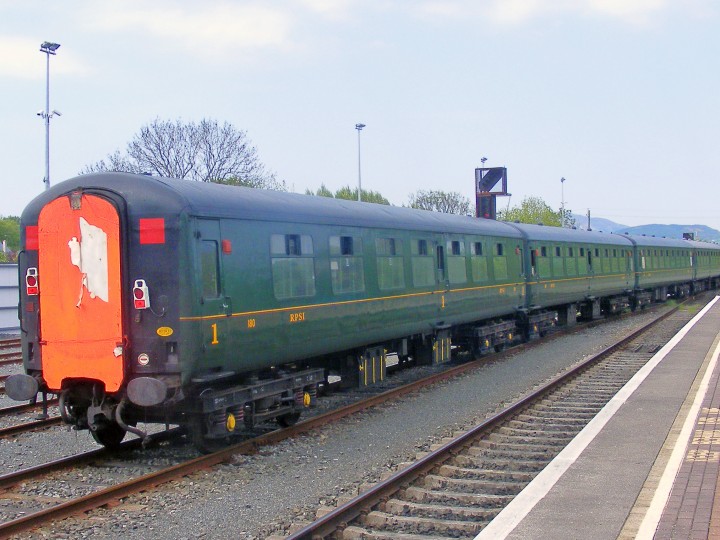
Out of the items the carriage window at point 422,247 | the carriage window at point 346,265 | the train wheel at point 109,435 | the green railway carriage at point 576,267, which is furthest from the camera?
the green railway carriage at point 576,267

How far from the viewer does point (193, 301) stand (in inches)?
330

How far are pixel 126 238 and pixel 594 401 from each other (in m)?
7.49

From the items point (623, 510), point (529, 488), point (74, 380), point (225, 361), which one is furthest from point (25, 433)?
point (623, 510)

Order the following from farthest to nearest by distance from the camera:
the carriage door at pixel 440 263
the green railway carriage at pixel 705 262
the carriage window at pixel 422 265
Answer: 1. the green railway carriage at pixel 705 262
2. the carriage door at pixel 440 263
3. the carriage window at pixel 422 265

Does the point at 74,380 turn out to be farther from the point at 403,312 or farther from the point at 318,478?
the point at 403,312

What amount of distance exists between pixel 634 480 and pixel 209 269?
4.60 meters

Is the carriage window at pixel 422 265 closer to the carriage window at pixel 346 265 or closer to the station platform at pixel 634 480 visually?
the carriage window at pixel 346 265

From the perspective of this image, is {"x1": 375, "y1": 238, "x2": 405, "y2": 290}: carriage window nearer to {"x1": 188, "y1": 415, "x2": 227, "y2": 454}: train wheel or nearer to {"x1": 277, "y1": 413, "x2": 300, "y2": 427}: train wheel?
{"x1": 277, "y1": 413, "x2": 300, "y2": 427}: train wheel

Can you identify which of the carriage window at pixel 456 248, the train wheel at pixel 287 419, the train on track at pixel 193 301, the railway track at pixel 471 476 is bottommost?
the railway track at pixel 471 476

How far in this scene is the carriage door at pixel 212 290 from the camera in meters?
8.52

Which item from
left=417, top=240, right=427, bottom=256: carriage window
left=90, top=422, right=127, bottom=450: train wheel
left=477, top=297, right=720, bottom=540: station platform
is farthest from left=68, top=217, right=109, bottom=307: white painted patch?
left=417, top=240, right=427, bottom=256: carriage window

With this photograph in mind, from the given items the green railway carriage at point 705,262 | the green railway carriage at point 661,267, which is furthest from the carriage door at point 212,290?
the green railway carriage at point 705,262

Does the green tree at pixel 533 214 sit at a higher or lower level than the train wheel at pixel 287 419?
higher

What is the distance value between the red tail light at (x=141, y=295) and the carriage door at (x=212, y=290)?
0.53 m
